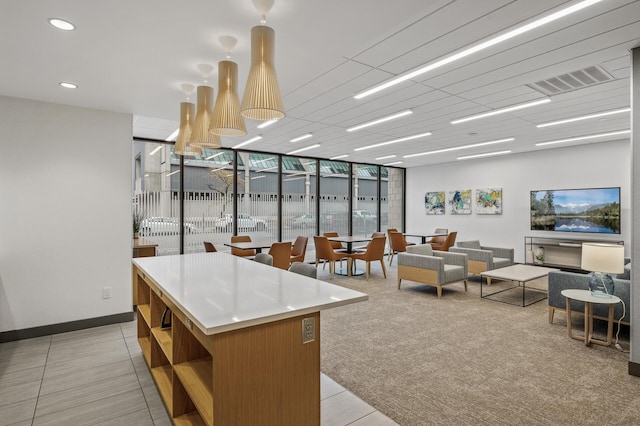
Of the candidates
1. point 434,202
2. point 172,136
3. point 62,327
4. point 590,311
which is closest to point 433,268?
point 590,311

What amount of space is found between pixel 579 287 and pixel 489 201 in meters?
5.50

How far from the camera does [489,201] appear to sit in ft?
29.9

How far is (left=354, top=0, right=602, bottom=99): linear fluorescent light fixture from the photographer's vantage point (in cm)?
241

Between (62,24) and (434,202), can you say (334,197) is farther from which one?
(62,24)

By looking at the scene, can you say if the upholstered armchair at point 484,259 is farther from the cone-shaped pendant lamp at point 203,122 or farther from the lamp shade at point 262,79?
the lamp shade at point 262,79

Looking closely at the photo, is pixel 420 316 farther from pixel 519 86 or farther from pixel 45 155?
pixel 45 155

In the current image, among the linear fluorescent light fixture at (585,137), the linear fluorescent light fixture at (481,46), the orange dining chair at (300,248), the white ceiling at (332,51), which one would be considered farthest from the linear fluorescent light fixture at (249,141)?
the linear fluorescent light fixture at (585,137)

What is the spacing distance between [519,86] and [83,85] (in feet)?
15.8

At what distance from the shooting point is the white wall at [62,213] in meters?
3.81

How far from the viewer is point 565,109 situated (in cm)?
477

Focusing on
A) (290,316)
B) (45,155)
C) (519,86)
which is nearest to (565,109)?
(519,86)

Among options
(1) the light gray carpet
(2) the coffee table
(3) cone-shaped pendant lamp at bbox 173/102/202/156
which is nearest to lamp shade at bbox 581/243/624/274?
(1) the light gray carpet

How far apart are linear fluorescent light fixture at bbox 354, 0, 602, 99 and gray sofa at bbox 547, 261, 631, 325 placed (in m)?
2.88

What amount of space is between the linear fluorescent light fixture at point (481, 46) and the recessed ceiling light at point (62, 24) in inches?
112
